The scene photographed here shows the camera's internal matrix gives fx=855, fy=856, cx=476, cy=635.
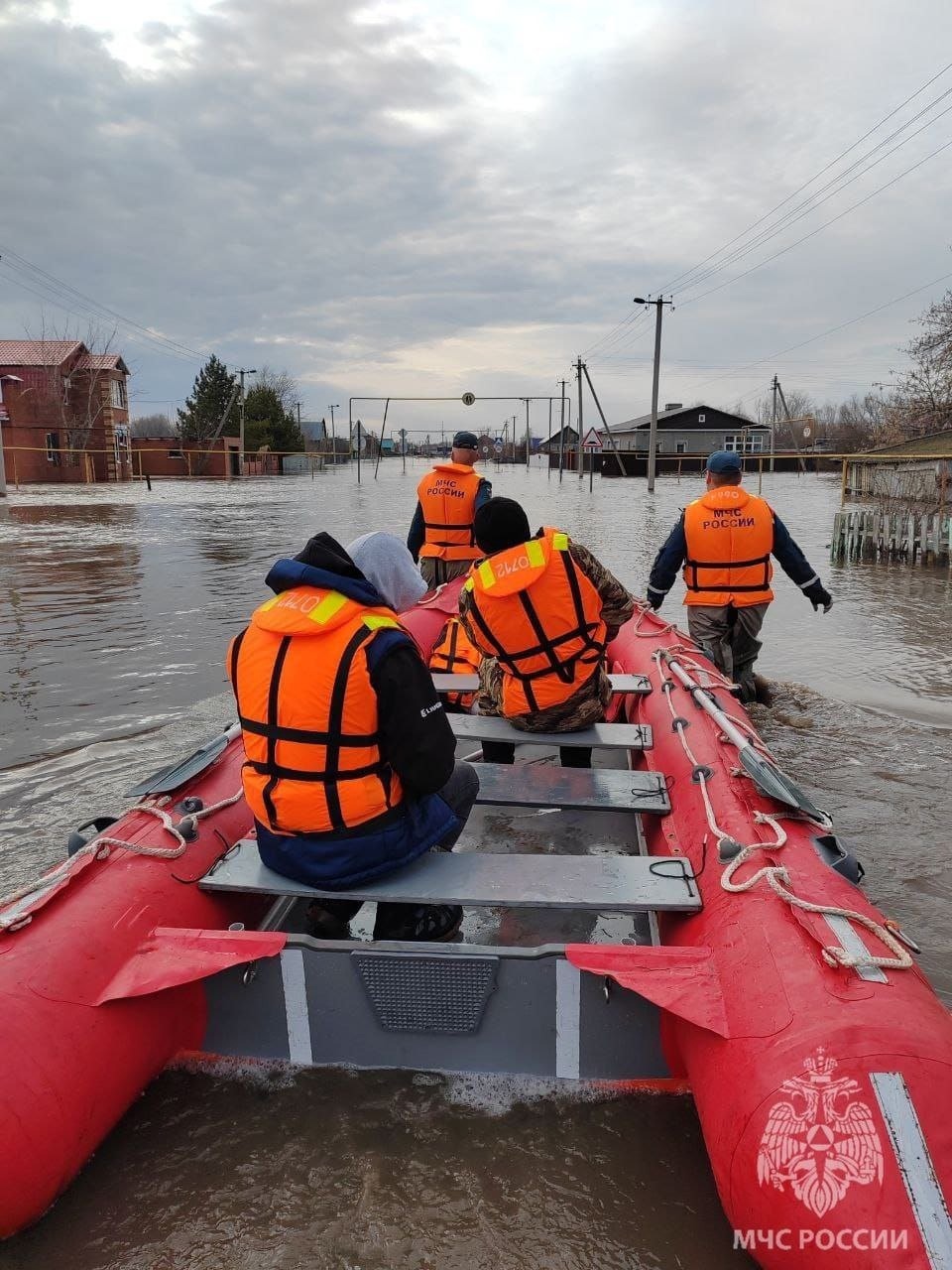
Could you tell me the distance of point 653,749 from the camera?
11.8 ft

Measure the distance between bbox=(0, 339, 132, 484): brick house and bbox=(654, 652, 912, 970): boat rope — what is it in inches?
1411

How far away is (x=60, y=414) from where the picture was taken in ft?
119

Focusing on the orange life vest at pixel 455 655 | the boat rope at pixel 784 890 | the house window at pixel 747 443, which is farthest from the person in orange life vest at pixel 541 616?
the house window at pixel 747 443

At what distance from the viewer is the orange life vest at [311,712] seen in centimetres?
210

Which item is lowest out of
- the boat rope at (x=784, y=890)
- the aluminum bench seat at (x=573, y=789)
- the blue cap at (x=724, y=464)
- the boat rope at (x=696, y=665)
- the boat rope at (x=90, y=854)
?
the aluminum bench seat at (x=573, y=789)

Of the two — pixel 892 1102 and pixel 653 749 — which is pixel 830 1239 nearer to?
pixel 892 1102

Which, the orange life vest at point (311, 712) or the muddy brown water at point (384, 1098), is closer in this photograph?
the muddy brown water at point (384, 1098)

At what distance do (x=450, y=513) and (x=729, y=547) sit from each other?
2.40m

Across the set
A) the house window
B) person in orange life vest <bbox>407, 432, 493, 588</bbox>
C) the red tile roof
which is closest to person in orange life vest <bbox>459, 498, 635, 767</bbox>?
person in orange life vest <bbox>407, 432, 493, 588</bbox>

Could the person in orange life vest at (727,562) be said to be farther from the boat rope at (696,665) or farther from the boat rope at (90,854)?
the boat rope at (90,854)

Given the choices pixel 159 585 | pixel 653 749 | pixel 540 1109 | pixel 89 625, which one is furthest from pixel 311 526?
pixel 540 1109

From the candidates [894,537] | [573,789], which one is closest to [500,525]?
[573,789]

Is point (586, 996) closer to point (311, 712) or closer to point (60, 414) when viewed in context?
point (311, 712)

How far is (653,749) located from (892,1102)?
6.79 ft
